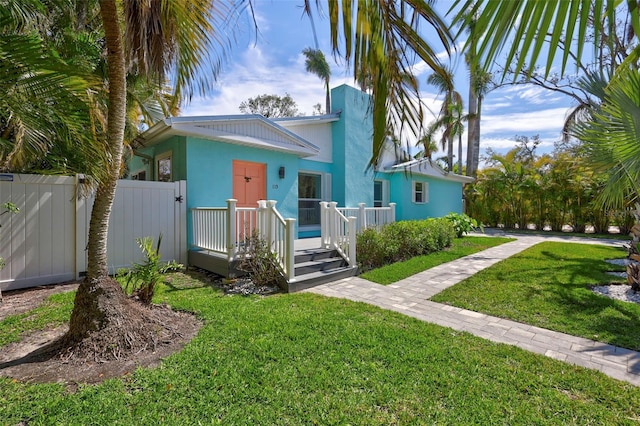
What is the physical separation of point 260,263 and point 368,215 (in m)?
4.10

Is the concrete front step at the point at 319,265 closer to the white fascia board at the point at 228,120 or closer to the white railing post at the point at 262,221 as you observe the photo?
the white railing post at the point at 262,221

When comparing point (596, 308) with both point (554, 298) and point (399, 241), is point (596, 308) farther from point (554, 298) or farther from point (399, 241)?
point (399, 241)

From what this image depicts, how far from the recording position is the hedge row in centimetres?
800

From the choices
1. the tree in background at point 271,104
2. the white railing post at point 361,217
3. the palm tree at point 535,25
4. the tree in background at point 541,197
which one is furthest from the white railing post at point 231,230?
the tree in background at point 271,104

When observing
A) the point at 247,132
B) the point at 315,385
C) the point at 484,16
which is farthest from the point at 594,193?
the point at 484,16

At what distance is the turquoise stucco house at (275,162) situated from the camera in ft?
25.0

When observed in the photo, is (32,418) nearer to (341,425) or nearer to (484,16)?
(341,425)

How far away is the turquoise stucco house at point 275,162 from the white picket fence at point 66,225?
2.62ft

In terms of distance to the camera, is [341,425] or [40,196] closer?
[341,425]

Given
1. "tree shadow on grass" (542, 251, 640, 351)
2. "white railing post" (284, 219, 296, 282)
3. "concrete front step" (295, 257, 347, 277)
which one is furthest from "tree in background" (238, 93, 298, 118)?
"tree shadow on grass" (542, 251, 640, 351)

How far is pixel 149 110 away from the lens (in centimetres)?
939

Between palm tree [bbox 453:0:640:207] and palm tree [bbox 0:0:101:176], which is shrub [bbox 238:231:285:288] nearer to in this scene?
palm tree [bbox 0:0:101:176]

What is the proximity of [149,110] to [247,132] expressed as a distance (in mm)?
3492

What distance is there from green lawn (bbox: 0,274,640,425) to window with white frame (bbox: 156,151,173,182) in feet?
19.3
